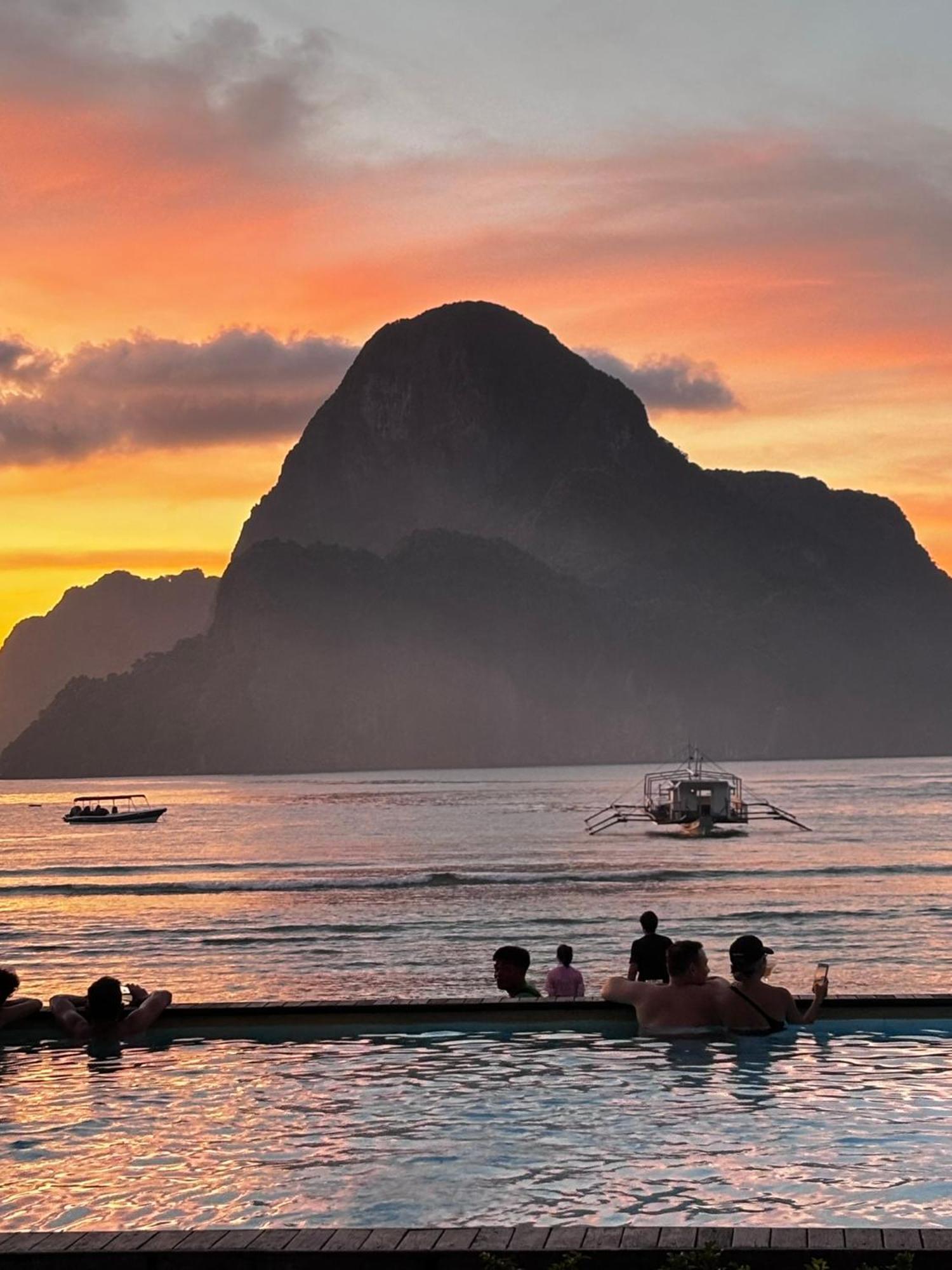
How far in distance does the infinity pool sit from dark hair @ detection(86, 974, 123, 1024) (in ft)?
1.22

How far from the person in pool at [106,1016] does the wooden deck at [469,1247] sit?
27.3ft

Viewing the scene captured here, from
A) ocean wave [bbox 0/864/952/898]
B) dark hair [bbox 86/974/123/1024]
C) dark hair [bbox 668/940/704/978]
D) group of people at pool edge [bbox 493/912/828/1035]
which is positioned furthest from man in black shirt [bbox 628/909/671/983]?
ocean wave [bbox 0/864/952/898]

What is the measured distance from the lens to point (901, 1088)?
14.1 meters

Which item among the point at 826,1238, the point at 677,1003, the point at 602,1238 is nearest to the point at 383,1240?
the point at 602,1238

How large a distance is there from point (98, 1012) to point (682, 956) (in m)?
5.57

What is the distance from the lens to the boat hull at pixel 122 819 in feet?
518

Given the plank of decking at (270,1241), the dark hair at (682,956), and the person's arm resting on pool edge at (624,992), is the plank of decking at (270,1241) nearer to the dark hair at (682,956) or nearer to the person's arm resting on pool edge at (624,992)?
the dark hair at (682,956)

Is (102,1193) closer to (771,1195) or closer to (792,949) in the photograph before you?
(771,1195)

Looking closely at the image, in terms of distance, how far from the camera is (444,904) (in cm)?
6006

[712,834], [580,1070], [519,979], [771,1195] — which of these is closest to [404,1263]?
[771,1195]

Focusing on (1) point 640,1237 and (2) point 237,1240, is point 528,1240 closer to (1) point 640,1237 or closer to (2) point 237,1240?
(1) point 640,1237

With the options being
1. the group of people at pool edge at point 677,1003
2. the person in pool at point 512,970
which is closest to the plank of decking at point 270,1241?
the group of people at pool edge at point 677,1003

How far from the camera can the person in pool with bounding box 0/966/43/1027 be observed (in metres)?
16.9

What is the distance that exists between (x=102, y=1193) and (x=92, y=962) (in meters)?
30.9
